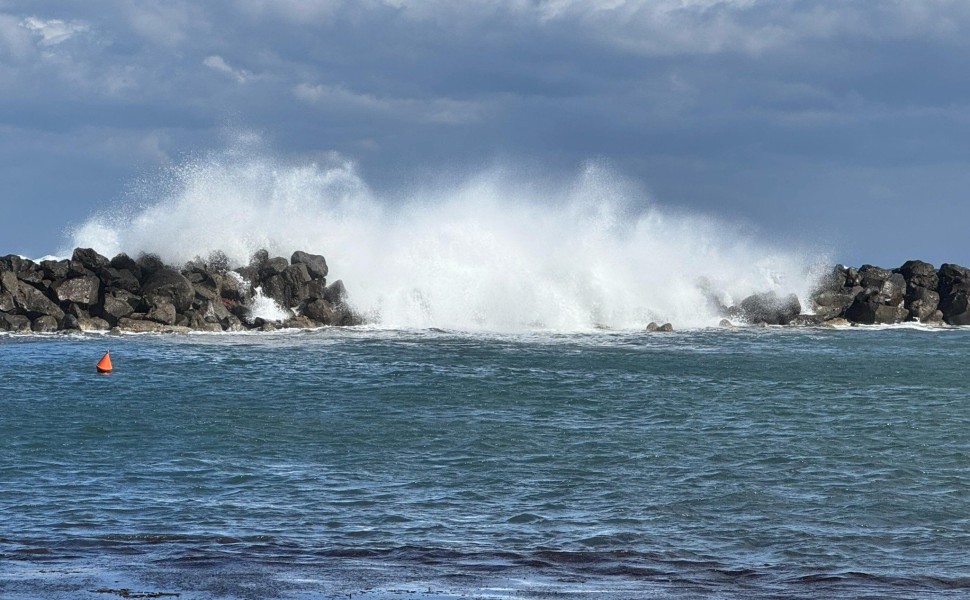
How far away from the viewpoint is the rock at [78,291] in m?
46.2

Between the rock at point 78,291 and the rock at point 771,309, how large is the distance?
32673 mm

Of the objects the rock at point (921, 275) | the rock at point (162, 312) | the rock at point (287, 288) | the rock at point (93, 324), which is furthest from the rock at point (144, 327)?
the rock at point (921, 275)

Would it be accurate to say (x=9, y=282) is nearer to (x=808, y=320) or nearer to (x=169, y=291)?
(x=169, y=291)

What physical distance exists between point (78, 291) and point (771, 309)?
3382 cm

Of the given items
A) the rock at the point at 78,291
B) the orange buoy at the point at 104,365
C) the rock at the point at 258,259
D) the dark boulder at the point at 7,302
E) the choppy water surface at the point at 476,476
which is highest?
the rock at the point at 258,259

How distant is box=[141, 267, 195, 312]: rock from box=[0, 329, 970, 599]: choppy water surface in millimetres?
6867

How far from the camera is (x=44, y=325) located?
4494 centimetres

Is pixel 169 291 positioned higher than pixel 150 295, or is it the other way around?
pixel 169 291

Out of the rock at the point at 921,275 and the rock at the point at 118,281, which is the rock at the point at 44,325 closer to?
the rock at the point at 118,281

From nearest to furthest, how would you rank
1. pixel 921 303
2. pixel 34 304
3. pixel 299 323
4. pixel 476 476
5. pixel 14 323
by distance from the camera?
pixel 476 476 < pixel 14 323 < pixel 34 304 < pixel 299 323 < pixel 921 303

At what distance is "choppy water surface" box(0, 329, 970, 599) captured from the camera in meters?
14.7

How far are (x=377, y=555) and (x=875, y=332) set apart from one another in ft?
143

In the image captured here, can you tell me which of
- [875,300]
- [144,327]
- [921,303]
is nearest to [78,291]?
[144,327]

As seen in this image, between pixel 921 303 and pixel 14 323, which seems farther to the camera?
pixel 921 303
